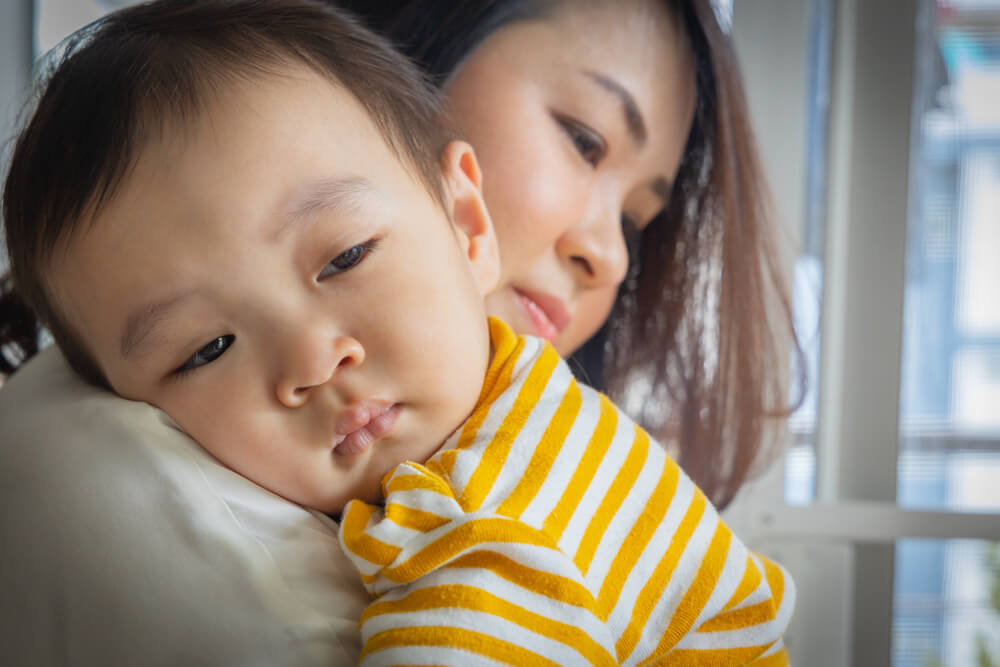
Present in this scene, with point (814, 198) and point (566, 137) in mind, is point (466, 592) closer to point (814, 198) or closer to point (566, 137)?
point (566, 137)

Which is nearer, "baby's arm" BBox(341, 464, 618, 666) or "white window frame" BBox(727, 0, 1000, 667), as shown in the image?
"baby's arm" BBox(341, 464, 618, 666)

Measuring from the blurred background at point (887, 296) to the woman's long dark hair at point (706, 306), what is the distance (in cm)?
45

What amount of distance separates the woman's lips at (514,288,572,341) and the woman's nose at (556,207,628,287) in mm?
54

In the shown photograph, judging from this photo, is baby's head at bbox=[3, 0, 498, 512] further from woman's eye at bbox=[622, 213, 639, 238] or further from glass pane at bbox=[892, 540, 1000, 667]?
glass pane at bbox=[892, 540, 1000, 667]

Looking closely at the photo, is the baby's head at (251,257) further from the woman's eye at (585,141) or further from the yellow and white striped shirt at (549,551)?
the woman's eye at (585,141)

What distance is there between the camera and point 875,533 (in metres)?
1.72

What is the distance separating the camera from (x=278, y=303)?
1.90 feet

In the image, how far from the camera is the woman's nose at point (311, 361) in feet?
1.86

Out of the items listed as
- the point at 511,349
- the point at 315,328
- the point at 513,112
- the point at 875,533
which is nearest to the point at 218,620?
the point at 315,328

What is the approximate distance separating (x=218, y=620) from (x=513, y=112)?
2.18ft

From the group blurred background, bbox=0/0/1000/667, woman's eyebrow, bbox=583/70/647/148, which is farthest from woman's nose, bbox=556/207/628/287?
blurred background, bbox=0/0/1000/667

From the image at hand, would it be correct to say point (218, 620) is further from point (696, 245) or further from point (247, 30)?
point (696, 245)

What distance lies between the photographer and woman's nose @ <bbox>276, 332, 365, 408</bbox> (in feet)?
1.86

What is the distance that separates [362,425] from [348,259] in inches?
5.2
